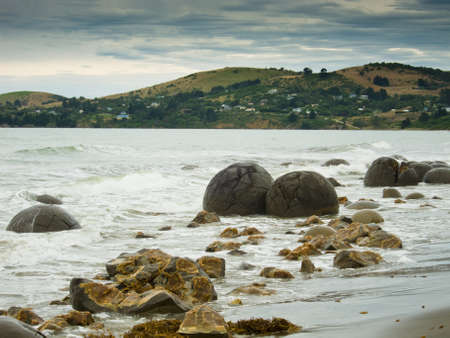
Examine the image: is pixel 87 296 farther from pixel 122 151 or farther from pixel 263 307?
pixel 122 151

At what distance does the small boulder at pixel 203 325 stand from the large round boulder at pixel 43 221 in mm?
7094

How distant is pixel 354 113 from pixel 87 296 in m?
150

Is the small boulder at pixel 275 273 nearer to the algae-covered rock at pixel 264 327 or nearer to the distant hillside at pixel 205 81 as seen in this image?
the algae-covered rock at pixel 264 327

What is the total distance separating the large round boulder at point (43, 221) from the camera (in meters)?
11.0

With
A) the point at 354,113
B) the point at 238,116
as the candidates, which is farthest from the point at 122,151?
the point at 354,113

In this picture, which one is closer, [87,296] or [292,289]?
[87,296]

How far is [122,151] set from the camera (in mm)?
46156

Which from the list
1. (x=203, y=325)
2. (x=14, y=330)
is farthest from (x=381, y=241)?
(x=14, y=330)

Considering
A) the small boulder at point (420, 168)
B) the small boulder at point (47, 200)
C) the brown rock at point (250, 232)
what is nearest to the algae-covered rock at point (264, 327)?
the brown rock at point (250, 232)

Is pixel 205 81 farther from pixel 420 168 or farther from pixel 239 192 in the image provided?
pixel 239 192

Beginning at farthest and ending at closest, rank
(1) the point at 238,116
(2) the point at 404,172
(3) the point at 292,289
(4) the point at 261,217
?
(1) the point at 238,116 → (2) the point at 404,172 → (4) the point at 261,217 → (3) the point at 292,289

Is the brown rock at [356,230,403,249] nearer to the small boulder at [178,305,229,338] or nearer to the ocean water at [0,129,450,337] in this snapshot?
the ocean water at [0,129,450,337]

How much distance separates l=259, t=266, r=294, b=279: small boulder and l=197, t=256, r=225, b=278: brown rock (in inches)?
21.3

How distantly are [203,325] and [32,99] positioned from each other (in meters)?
195
